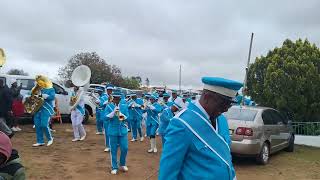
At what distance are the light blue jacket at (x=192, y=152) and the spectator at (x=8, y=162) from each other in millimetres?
975

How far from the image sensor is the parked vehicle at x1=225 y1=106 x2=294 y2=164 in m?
10.7

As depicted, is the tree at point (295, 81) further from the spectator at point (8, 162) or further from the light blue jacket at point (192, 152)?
the spectator at point (8, 162)

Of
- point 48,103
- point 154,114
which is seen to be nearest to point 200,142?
point 48,103

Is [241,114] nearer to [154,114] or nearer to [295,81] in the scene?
[154,114]

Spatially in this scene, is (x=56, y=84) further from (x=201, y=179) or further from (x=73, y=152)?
(x=201, y=179)

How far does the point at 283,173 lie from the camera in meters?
10.5

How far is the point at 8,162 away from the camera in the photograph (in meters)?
3.11

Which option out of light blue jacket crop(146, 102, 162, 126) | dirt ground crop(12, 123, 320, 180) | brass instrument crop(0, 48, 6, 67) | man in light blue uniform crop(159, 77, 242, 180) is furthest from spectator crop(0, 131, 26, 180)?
light blue jacket crop(146, 102, 162, 126)

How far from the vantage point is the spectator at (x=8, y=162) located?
117 inches

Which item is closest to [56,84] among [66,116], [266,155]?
[66,116]

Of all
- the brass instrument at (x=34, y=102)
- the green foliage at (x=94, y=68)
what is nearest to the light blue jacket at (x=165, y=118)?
the brass instrument at (x=34, y=102)

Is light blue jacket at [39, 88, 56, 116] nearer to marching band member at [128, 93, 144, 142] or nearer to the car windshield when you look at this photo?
marching band member at [128, 93, 144, 142]

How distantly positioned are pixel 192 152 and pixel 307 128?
14.6 m

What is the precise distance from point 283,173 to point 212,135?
25.2 feet
